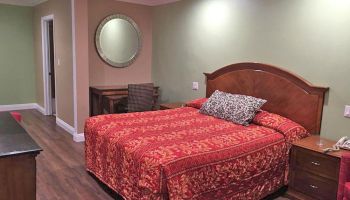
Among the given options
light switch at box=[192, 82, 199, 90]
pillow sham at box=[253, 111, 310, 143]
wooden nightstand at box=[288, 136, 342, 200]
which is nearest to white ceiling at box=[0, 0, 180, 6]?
light switch at box=[192, 82, 199, 90]

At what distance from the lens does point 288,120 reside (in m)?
3.20

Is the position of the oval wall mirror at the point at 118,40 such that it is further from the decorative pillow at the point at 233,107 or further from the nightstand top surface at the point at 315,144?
the nightstand top surface at the point at 315,144

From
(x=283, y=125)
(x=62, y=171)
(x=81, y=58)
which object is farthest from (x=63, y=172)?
(x=283, y=125)

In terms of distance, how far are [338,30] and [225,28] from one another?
1.51m

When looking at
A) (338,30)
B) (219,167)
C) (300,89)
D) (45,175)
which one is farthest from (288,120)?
(45,175)

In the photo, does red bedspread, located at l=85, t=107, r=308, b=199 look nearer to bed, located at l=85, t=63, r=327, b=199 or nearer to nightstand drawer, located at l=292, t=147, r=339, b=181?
bed, located at l=85, t=63, r=327, b=199

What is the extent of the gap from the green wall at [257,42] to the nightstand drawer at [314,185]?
0.55 m

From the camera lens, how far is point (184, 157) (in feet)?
7.25

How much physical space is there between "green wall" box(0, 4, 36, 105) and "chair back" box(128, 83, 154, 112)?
11.6ft

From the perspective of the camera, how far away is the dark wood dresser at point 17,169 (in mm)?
1442

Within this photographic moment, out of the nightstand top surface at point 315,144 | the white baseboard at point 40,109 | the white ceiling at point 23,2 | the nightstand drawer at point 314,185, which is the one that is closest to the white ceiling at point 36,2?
the white ceiling at point 23,2

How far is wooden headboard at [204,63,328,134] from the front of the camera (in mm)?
3102

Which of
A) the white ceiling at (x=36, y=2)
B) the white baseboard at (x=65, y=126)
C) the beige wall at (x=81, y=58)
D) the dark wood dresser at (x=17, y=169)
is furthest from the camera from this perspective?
the white ceiling at (x=36, y=2)

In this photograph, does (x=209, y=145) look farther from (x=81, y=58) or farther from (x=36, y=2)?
(x=36, y=2)
